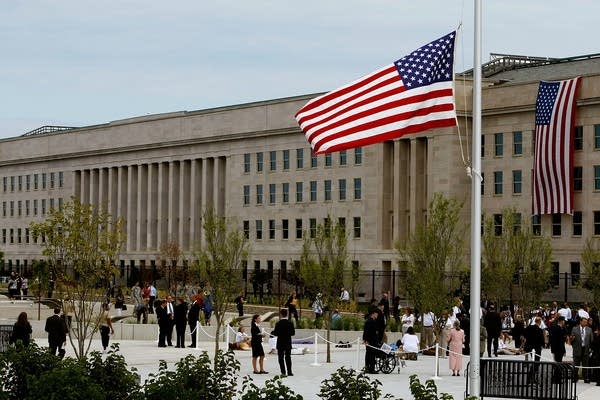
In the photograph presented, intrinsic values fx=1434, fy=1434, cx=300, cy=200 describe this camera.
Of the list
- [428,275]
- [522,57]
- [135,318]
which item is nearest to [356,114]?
[428,275]

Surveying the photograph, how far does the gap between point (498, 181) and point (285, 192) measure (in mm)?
19684

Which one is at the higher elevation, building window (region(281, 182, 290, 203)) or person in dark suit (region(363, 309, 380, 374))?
building window (region(281, 182, 290, 203))

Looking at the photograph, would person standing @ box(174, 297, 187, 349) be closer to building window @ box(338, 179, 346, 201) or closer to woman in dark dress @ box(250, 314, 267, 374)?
woman in dark dress @ box(250, 314, 267, 374)

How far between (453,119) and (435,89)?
729 millimetres

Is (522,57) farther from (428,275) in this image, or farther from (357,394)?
(357,394)

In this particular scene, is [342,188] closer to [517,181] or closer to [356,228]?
[356,228]

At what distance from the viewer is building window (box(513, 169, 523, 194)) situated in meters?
81.6

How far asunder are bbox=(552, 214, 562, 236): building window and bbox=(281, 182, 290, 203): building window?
23.6 m

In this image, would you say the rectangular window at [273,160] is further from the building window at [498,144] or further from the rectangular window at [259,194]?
the building window at [498,144]

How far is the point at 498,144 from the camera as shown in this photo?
83688 mm

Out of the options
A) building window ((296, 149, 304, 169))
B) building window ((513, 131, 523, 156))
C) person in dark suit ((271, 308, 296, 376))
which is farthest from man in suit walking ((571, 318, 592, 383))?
building window ((296, 149, 304, 169))

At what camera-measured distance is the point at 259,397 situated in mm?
17797

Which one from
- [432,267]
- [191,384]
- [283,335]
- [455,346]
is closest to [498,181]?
[432,267]

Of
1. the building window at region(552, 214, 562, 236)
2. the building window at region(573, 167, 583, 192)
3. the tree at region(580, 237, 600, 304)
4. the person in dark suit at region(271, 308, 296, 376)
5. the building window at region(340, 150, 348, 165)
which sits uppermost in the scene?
the building window at region(340, 150, 348, 165)
